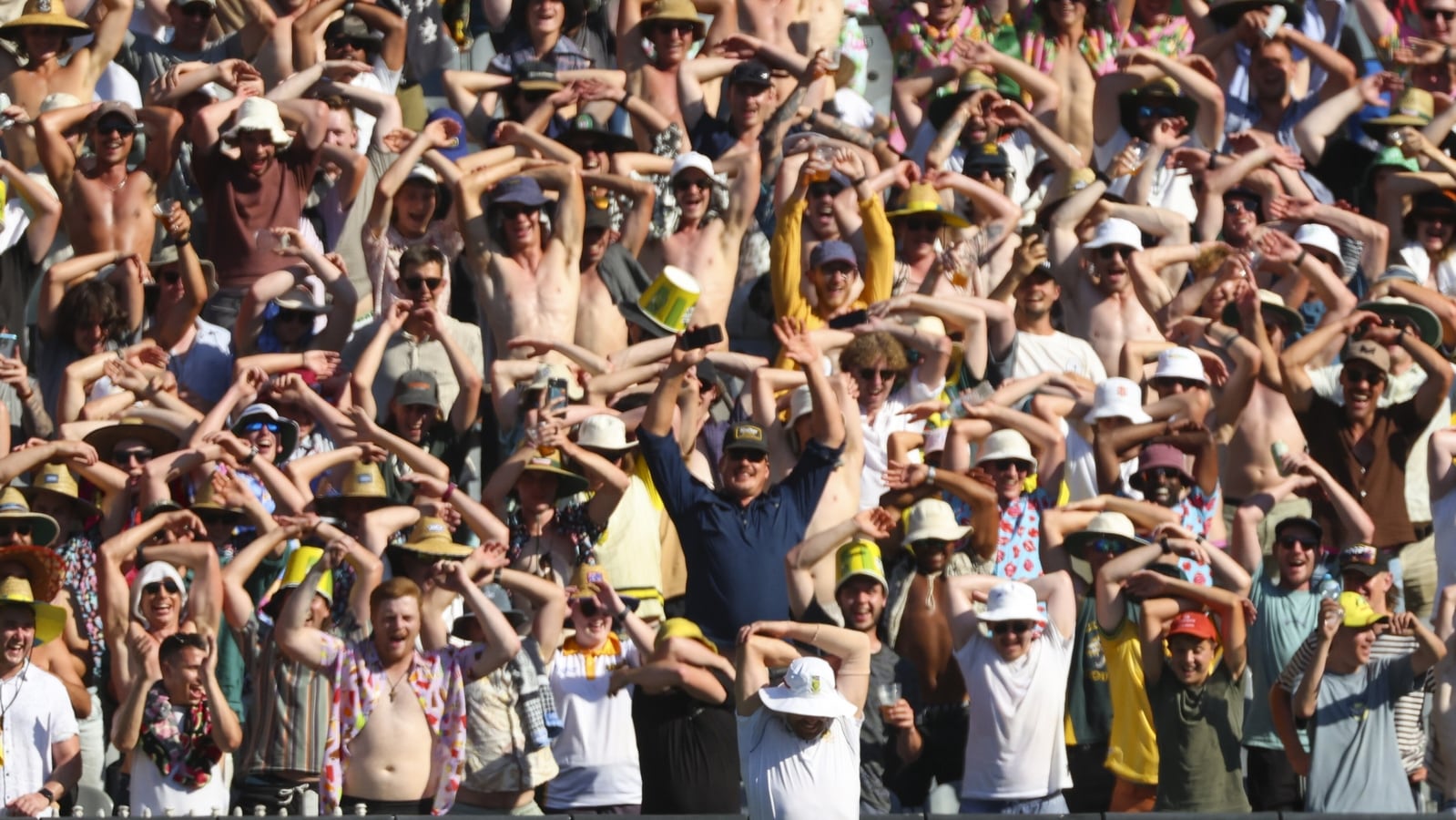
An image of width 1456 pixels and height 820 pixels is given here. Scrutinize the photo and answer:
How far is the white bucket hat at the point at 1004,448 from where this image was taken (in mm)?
15891

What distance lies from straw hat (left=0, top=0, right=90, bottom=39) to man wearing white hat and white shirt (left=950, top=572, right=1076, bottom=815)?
19.8 ft

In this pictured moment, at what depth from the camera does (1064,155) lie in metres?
18.3

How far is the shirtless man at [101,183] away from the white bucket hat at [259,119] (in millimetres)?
512

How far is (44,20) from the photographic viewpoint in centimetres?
1827

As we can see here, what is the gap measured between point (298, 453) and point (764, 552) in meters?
2.41

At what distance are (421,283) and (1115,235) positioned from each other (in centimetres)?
334

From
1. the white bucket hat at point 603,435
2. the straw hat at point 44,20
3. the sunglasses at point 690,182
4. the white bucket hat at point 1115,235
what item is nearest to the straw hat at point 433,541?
the white bucket hat at point 603,435

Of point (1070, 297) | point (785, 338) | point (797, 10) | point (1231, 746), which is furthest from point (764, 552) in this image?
point (797, 10)

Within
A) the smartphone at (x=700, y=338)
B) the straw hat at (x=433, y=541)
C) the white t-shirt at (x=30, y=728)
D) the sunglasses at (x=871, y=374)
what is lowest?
the white t-shirt at (x=30, y=728)

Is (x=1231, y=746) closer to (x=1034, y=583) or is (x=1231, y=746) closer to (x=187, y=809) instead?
(x=1034, y=583)

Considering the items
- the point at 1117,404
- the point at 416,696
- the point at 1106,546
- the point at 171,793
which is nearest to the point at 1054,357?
the point at 1117,404

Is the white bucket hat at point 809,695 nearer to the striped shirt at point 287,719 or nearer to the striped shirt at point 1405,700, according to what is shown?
the striped shirt at point 287,719

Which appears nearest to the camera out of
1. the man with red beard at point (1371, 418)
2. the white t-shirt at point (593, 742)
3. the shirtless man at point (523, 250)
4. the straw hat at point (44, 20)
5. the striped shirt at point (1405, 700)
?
the white t-shirt at point (593, 742)

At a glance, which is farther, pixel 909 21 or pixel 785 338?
pixel 909 21
